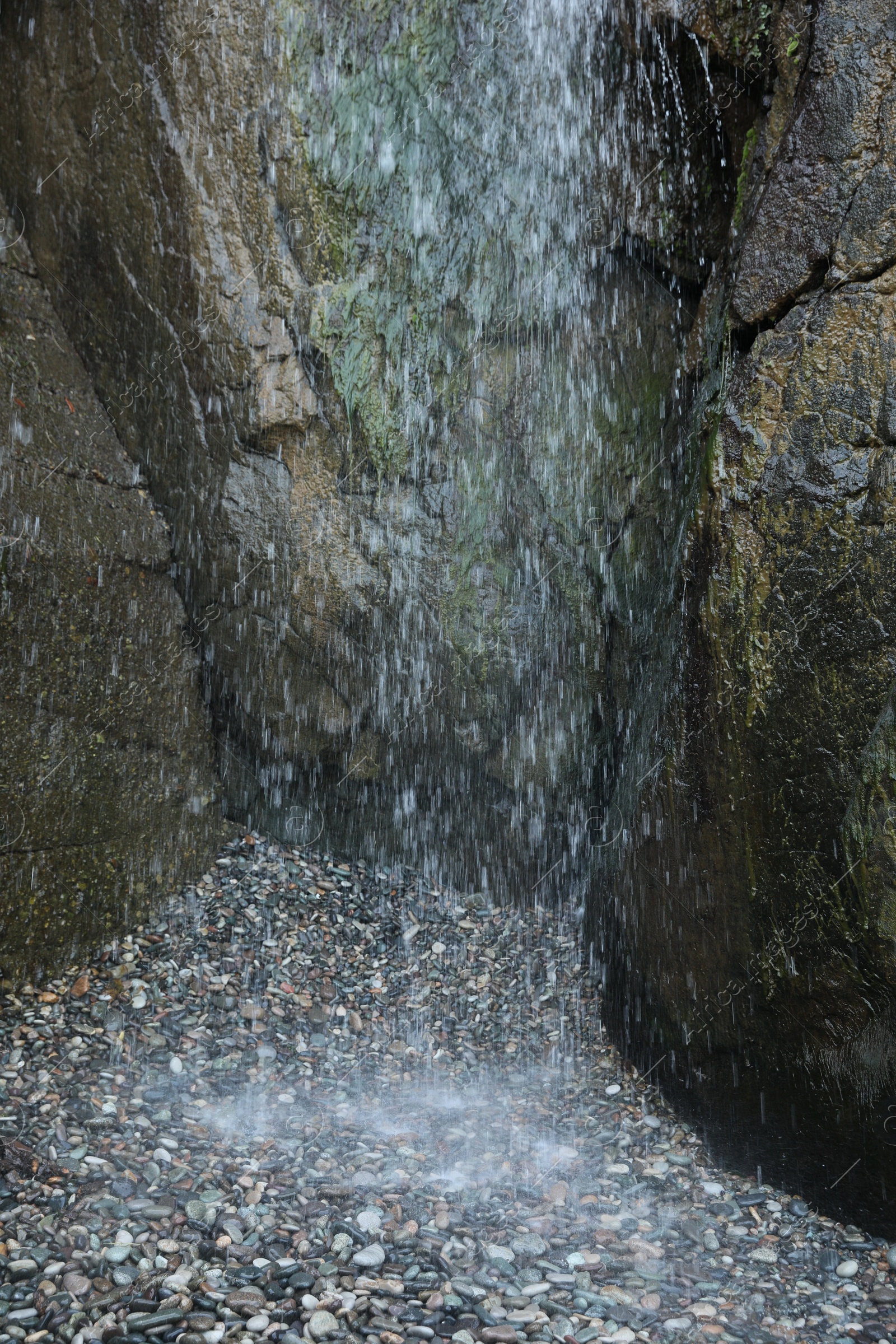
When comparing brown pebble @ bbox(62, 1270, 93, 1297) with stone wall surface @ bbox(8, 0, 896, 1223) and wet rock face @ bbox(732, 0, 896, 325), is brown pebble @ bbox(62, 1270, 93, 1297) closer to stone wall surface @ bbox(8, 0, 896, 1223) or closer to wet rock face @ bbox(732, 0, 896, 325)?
stone wall surface @ bbox(8, 0, 896, 1223)

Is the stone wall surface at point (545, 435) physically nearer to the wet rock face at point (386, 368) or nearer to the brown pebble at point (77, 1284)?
the wet rock face at point (386, 368)

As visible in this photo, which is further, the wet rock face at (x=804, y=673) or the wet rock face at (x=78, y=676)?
the wet rock face at (x=78, y=676)

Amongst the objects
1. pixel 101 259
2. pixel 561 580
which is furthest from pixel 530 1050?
pixel 101 259

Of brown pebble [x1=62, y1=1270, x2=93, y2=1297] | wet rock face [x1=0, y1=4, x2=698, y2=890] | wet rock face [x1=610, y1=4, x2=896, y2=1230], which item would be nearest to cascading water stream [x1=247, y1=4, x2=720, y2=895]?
wet rock face [x1=0, y1=4, x2=698, y2=890]

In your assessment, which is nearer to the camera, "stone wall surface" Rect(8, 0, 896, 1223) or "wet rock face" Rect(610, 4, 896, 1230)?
"wet rock face" Rect(610, 4, 896, 1230)

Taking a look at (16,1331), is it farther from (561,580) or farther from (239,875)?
(561,580)

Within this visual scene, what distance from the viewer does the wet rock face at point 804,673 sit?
295cm

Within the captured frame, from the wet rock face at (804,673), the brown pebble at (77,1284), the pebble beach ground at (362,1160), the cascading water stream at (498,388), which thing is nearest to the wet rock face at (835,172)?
the wet rock face at (804,673)

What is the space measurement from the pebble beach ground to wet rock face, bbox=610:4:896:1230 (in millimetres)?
404

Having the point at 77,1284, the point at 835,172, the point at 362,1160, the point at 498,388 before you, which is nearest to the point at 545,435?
the point at 498,388

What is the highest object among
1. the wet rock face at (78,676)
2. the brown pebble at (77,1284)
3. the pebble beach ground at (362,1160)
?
the wet rock face at (78,676)

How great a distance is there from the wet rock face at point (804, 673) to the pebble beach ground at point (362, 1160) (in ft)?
1.32

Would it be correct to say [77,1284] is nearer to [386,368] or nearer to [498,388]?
[386,368]

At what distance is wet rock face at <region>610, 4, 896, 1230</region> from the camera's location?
9.66 feet
